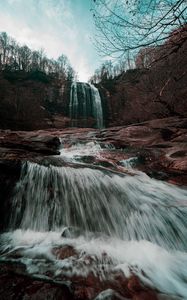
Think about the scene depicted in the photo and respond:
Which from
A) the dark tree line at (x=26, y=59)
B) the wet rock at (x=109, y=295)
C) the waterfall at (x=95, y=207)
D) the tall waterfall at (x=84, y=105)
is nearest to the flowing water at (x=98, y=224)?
the waterfall at (x=95, y=207)

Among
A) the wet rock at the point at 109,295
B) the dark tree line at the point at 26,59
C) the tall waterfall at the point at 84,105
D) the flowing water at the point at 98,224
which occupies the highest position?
the dark tree line at the point at 26,59

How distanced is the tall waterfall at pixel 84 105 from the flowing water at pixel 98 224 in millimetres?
25489

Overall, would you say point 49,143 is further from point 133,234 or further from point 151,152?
point 133,234

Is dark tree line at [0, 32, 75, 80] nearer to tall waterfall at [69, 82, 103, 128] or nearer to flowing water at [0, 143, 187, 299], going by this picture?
tall waterfall at [69, 82, 103, 128]

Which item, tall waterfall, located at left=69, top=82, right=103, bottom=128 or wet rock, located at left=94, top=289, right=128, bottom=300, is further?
tall waterfall, located at left=69, top=82, right=103, bottom=128

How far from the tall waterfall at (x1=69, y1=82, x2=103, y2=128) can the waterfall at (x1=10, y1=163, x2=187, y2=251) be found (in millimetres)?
25418

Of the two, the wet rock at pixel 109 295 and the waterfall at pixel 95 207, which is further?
the waterfall at pixel 95 207

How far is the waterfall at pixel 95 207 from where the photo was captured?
482cm

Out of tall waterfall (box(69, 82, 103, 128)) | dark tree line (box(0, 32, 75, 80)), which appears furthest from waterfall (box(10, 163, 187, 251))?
dark tree line (box(0, 32, 75, 80))

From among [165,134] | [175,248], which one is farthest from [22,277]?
[165,134]

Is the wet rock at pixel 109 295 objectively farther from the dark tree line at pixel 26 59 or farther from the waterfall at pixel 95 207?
the dark tree line at pixel 26 59

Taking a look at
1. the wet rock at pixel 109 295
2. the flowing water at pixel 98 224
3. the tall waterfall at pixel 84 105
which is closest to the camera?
the wet rock at pixel 109 295

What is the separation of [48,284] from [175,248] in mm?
2243

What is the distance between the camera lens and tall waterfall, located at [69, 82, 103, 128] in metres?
32.5
